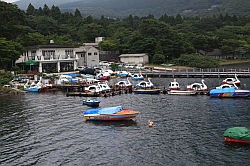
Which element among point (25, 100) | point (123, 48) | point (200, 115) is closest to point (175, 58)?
point (123, 48)

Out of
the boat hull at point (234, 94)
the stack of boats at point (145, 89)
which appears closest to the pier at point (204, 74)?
the stack of boats at point (145, 89)

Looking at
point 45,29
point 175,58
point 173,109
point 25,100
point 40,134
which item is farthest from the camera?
point 45,29

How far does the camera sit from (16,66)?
287 feet

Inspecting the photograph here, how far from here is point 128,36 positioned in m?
128

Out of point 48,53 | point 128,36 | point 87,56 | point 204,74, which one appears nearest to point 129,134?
point 204,74

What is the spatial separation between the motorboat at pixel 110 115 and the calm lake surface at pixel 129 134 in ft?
2.94

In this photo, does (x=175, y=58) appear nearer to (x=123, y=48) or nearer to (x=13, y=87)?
(x=123, y=48)

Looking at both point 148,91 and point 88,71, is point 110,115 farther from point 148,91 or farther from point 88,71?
point 88,71

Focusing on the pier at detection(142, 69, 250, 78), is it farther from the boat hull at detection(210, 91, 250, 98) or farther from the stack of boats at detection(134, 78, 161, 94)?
the boat hull at detection(210, 91, 250, 98)

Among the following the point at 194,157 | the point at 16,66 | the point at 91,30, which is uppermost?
the point at 91,30

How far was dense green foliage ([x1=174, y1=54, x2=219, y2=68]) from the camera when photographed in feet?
351

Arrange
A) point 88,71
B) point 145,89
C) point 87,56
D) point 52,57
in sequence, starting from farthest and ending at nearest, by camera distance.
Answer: point 87,56, point 52,57, point 88,71, point 145,89

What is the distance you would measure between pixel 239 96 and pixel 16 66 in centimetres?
5802

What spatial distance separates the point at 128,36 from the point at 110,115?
92.0m
